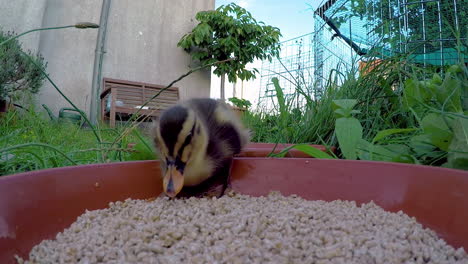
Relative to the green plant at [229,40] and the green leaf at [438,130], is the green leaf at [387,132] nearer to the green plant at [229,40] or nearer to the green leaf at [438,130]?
the green leaf at [438,130]

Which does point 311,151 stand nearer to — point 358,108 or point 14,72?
point 358,108

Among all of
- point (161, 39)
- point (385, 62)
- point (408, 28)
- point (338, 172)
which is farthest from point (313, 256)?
point (161, 39)

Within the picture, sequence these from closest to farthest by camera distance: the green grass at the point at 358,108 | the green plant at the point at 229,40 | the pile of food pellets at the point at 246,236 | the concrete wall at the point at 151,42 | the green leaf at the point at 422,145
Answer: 1. the pile of food pellets at the point at 246,236
2. the green leaf at the point at 422,145
3. the green grass at the point at 358,108
4. the concrete wall at the point at 151,42
5. the green plant at the point at 229,40

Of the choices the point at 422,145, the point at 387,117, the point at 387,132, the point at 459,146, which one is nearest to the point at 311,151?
the point at 387,132

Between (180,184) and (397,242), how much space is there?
1.82ft

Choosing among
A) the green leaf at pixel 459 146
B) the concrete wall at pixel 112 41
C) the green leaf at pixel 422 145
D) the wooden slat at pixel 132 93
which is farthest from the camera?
the wooden slat at pixel 132 93

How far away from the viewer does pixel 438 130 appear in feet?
3.79

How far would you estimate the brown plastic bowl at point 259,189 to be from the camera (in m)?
0.81

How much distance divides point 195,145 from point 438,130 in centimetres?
74

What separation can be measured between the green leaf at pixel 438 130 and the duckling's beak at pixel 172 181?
758 mm

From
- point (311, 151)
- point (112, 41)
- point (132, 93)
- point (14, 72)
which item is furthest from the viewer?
point (112, 41)

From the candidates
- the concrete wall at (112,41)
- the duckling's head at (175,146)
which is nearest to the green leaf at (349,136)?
the duckling's head at (175,146)

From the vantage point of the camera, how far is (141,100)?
6.82 metres

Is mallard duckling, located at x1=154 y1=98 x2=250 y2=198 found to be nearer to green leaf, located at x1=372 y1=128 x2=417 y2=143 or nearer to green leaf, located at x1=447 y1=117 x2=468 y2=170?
green leaf, located at x1=372 y1=128 x2=417 y2=143
